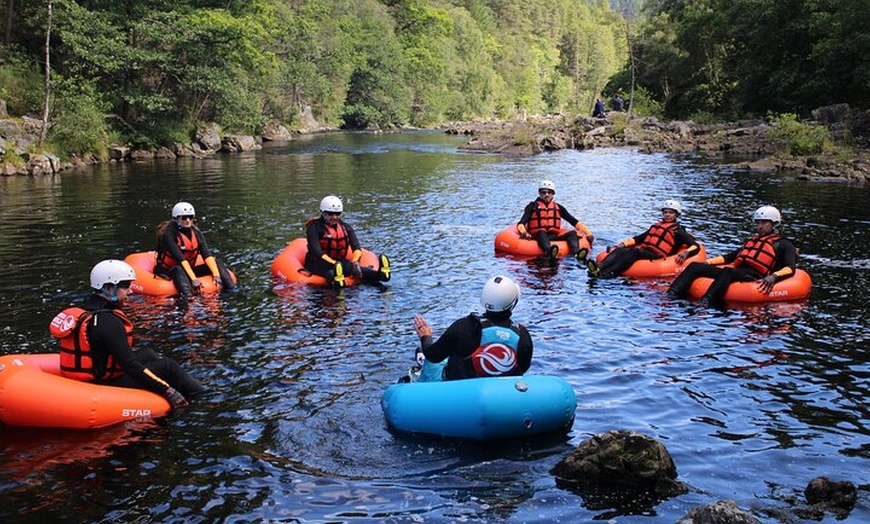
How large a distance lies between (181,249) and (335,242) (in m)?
2.57

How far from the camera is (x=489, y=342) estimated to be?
700cm

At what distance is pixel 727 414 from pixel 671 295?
4.81 metres

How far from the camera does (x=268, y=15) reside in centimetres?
4712

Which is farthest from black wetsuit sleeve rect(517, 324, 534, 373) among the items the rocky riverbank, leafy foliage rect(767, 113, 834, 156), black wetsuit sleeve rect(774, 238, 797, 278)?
leafy foliage rect(767, 113, 834, 156)

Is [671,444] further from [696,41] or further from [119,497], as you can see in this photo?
[696,41]

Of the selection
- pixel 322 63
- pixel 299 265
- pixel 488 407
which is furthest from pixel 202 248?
pixel 322 63

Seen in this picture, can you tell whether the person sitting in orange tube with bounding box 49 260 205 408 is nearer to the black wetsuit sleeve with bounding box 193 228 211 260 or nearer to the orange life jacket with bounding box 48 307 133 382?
the orange life jacket with bounding box 48 307 133 382

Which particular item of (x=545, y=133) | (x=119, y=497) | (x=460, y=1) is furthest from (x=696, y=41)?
(x=460, y=1)

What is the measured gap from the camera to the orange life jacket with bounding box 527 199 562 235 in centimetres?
1548

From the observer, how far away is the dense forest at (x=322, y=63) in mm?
33281

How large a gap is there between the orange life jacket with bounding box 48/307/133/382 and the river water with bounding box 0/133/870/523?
65 centimetres

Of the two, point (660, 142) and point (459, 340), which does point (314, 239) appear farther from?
point (660, 142)

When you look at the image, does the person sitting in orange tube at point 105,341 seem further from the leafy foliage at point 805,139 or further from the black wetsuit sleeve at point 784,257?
the leafy foliage at point 805,139

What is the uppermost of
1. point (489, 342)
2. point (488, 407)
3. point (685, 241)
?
point (685, 241)
